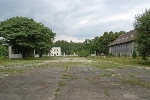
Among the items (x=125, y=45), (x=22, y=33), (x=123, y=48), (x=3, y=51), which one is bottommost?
(x=3, y=51)

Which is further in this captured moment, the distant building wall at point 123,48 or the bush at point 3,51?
the distant building wall at point 123,48

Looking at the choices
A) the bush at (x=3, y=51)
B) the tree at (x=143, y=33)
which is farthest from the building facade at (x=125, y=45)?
the bush at (x=3, y=51)

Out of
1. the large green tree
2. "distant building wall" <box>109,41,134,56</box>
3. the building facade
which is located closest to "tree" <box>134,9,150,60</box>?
the large green tree

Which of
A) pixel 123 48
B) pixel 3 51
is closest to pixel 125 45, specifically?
pixel 123 48

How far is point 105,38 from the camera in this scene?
Result: 79.2 m

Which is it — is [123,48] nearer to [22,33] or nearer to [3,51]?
[22,33]

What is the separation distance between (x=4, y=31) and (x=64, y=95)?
36.4 meters

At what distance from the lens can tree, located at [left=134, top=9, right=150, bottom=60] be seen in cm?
2427

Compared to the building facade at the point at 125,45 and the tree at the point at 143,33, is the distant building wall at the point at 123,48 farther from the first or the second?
the tree at the point at 143,33

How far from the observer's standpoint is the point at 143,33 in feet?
81.7

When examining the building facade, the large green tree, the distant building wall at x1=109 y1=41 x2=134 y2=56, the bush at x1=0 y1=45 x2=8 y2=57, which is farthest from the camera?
the distant building wall at x1=109 y1=41 x2=134 y2=56

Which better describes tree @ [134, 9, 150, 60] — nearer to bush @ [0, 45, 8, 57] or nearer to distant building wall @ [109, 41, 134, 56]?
distant building wall @ [109, 41, 134, 56]

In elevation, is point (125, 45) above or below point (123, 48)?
above

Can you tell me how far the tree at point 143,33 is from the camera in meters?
24.3
